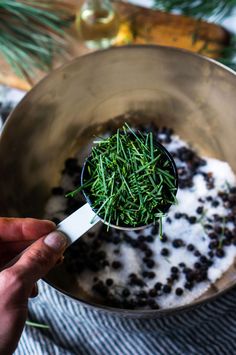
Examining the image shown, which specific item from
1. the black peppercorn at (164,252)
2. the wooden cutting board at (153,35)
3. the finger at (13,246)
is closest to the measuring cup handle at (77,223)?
the finger at (13,246)

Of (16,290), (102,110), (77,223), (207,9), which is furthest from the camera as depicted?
(207,9)

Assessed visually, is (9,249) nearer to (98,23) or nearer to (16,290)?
(16,290)

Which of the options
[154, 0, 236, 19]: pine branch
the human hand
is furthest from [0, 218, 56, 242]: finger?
[154, 0, 236, 19]: pine branch

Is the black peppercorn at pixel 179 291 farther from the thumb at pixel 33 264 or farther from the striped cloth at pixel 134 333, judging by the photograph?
the thumb at pixel 33 264

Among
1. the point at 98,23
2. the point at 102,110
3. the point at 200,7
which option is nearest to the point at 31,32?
the point at 98,23

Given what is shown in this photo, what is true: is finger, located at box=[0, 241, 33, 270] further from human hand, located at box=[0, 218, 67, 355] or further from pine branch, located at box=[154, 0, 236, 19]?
pine branch, located at box=[154, 0, 236, 19]

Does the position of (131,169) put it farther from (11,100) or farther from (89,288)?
(11,100)
